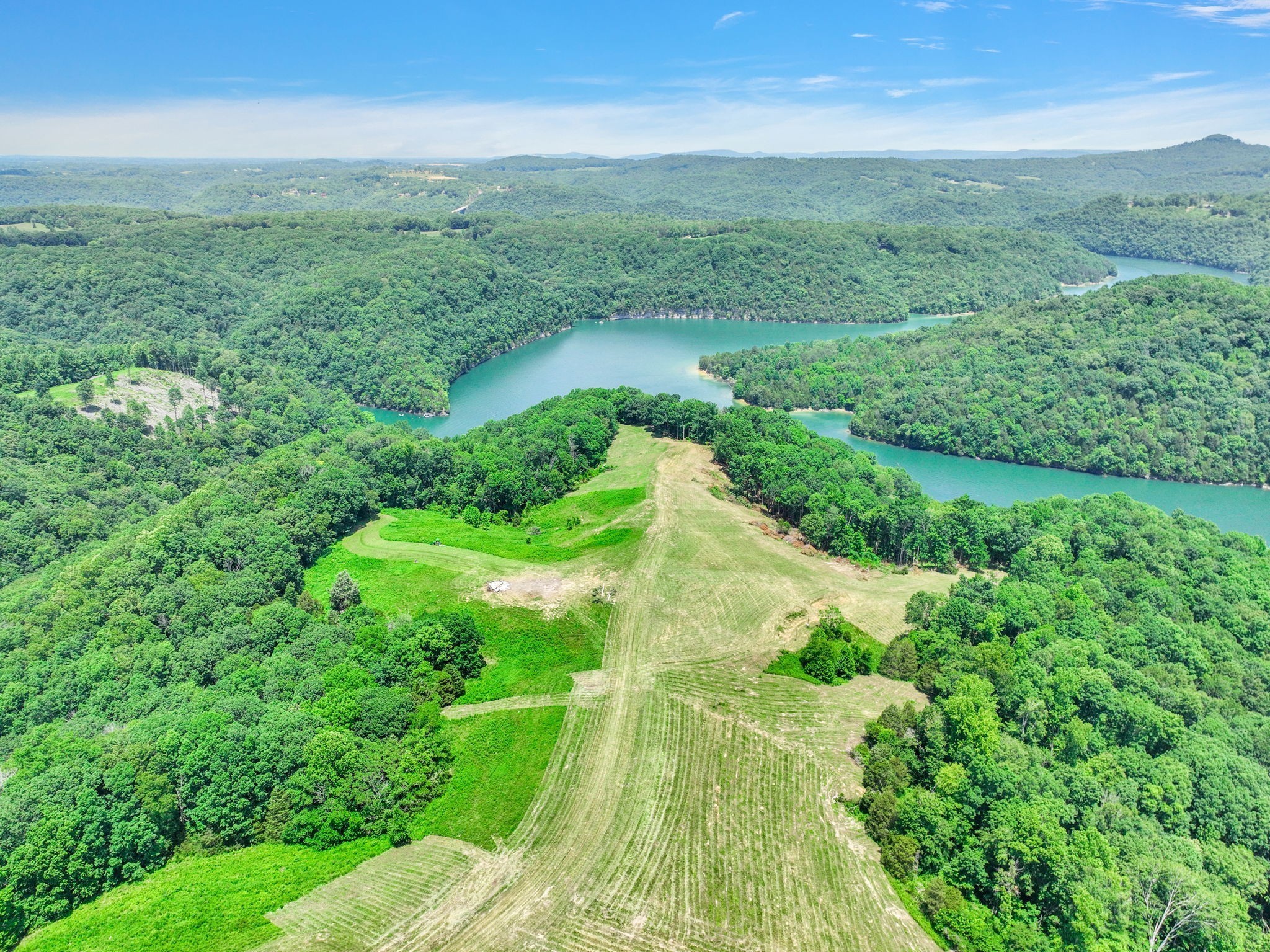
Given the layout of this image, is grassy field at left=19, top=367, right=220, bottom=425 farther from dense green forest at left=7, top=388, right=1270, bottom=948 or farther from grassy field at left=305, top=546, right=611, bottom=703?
grassy field at left=305, top=546, right=611, bottom=703

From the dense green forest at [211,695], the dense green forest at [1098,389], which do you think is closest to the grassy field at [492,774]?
the dense green forest at [211,695]

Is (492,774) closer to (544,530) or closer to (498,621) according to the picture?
(498,621)

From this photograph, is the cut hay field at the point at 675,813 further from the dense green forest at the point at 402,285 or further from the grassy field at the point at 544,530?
the dense green forest at the point at 402,285

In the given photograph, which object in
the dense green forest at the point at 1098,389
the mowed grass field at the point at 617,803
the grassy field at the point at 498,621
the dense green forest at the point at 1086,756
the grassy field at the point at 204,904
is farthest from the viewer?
the dense green forest at the point at 1098,389

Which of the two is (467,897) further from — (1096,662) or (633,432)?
(633,432)

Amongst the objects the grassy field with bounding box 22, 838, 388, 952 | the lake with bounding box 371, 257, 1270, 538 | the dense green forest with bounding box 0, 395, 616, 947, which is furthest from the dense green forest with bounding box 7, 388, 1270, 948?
the lake with bounding box 371, 257, 1270, 538

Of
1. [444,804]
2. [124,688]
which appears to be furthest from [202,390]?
[444,804]
